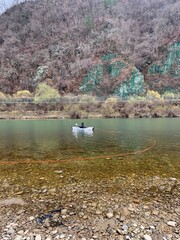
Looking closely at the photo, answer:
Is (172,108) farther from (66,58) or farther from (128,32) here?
(128,32)

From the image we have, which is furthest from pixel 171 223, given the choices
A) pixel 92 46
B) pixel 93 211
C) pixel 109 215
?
pixel 92 46

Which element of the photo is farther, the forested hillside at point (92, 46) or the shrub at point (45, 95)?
the forested hillside at point (92, 46)

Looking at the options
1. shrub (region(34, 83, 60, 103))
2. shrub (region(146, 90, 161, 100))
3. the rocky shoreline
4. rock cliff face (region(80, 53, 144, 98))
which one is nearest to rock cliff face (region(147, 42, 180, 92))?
rock cliff face (region(80, 53, 144, 98))

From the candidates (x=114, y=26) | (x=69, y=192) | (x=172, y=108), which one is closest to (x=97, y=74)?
(x=172, y=108)

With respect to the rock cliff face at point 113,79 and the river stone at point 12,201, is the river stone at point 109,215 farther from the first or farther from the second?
the rock cliff face at point 113,79

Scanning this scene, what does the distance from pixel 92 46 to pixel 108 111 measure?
6139 centimetres

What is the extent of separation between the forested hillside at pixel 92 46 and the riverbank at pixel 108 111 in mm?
20172

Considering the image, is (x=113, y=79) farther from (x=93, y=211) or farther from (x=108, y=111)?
(x=93, y=211)

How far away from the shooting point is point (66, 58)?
117812 mm

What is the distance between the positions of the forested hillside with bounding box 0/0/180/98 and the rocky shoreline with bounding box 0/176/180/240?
280 feet

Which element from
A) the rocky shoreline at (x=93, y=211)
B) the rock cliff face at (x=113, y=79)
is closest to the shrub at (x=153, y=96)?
the rock cliff face at (x=113, y=79)

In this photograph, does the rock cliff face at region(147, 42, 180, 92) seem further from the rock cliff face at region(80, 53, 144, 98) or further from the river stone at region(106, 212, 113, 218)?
the river stone at region(106, 212, 113, 218)

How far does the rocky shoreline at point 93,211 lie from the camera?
188 inches

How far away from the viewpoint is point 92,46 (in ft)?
387
